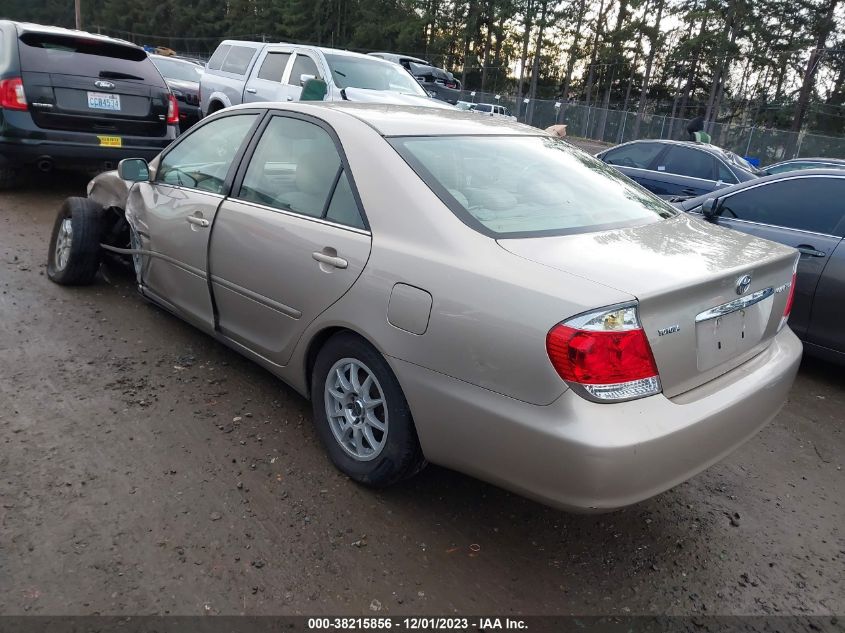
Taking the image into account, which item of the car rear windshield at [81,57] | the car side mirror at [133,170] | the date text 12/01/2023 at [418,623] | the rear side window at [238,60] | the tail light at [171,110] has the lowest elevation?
the date text 12/01/2023 at [418,623]

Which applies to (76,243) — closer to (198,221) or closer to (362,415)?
(198,221)

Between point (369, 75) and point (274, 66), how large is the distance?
1702 millimetres

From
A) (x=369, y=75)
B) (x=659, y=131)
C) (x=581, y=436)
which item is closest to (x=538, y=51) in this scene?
(x=659, y=131)

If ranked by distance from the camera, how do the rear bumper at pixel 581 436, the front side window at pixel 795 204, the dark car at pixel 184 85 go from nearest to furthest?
the rear bumper at pixel 581 436, the front side window at pixel 795 204, the dark car at pixel 184 85

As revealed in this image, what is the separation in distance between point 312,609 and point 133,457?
1.26 meters

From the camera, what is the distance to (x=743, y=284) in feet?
8.25

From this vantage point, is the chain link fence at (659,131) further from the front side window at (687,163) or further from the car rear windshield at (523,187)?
the car rear windshield at (523,187)

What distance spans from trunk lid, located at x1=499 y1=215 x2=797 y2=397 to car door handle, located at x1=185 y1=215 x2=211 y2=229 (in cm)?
191

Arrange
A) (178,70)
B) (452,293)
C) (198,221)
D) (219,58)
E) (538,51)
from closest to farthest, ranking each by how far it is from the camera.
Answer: (452,293), (198,221), (219,58), (178,70), (538,51)

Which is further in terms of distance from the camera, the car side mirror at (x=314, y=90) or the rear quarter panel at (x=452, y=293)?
the car side mirror at (x=314, y=90)

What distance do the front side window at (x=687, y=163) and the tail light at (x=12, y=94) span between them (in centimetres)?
804

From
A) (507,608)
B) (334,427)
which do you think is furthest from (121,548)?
(507,608)

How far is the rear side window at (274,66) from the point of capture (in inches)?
399

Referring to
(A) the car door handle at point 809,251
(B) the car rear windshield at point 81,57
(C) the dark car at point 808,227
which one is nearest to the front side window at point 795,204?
(C) the dark car at point 808,227
